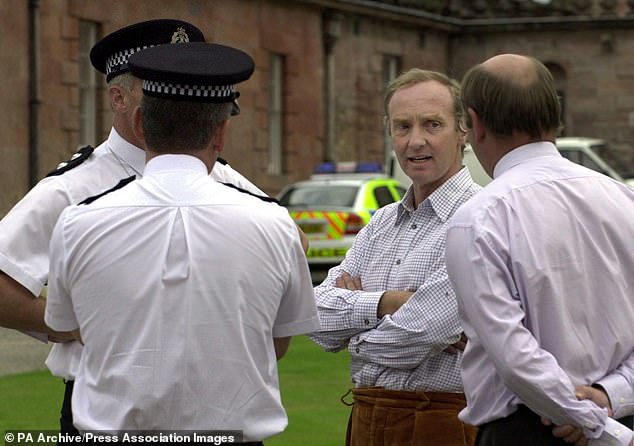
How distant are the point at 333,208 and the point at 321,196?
3.20 feet

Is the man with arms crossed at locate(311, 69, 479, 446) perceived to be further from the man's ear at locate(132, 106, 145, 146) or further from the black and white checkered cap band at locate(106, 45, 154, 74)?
the man's ear at locate(132, 106, 145, 146)

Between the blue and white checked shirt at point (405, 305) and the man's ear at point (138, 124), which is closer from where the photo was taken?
the man's ear at point (138, 124)

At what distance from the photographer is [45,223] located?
204 inches

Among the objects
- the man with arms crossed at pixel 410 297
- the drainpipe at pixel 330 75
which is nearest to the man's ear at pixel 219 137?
the man with arms crossed at pixel 410 297

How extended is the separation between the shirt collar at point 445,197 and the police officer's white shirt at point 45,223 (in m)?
0.86

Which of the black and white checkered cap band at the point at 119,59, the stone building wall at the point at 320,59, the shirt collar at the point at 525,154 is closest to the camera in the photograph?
the shirt collar at the point at 525,154

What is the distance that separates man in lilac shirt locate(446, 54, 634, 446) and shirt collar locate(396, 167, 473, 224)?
0.87 meters

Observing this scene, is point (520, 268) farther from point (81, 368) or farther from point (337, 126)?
point (337, 126)

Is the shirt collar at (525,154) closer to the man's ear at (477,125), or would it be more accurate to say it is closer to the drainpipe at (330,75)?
the man's ear at (477,125)

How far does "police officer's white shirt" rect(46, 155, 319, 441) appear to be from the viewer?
4.24 metres

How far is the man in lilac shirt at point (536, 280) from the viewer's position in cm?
461

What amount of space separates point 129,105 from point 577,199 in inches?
59.4

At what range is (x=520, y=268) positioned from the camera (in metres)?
4.66

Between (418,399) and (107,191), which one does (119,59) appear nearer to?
(107,191)
